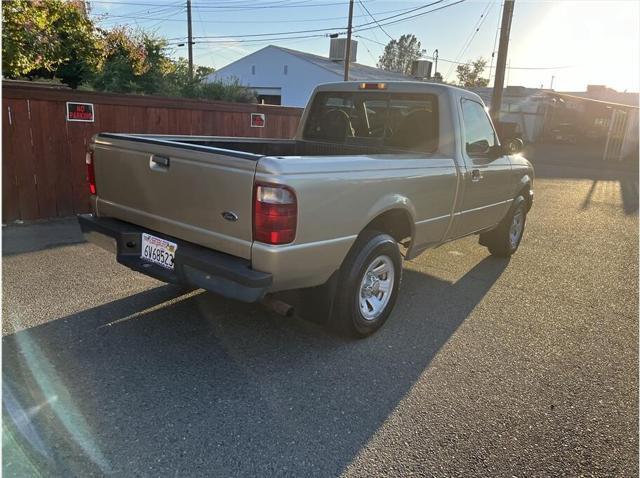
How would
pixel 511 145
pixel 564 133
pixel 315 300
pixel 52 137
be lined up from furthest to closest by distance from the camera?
pixel 564 133, pixel 52 137, pixel 511 145, pixel 315 300

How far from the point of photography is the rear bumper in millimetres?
2973

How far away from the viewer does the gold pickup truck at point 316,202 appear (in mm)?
2986

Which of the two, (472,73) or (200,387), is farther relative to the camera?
(472,73)

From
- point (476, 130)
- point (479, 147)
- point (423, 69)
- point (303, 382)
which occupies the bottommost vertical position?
point (303, 382)

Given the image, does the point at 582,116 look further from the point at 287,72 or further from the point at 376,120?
the point at 376,120

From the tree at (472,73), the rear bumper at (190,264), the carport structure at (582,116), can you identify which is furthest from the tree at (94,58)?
the tree at (472,73)

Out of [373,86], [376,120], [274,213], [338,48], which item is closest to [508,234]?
[376,120]

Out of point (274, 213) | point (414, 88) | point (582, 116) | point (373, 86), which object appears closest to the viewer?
point (274, 213)

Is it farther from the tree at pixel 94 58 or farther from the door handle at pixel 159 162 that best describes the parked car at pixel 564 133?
the door handle at pixel 159 162

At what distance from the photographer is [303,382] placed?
3.26 metres

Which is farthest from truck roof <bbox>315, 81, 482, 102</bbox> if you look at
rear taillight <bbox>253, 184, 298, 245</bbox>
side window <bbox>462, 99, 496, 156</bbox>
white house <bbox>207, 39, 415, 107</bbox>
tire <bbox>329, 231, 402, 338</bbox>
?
white house <bbox>207, 39, 415, 107</bbox>

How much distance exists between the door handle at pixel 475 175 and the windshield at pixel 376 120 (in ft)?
1.73

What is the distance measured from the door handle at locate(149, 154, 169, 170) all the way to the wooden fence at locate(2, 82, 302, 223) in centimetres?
383

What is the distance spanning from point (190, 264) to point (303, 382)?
1.05 meters
